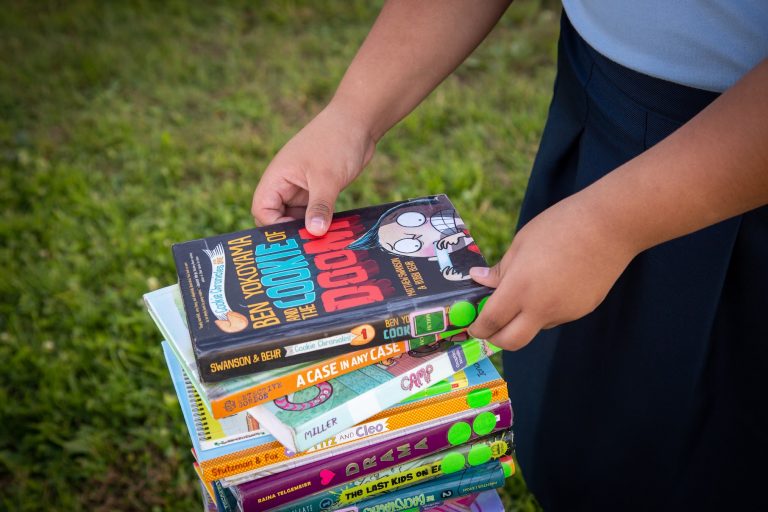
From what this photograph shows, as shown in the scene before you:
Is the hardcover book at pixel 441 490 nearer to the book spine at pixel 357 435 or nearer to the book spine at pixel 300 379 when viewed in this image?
the book spine at pixel 357 435

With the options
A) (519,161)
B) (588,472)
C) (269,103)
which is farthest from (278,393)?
(269,103)

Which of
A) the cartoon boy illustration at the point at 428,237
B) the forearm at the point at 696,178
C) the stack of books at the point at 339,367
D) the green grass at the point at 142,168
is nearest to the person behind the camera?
the forearm at the point at 696,178

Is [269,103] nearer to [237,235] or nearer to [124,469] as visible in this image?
[124,469]

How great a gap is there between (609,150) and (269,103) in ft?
7.42

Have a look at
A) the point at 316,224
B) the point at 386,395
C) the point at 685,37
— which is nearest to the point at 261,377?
the point at 386,395

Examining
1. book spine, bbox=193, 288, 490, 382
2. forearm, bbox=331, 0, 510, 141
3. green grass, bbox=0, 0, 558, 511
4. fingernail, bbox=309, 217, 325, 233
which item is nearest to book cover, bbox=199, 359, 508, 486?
book spine, bbox=193, 288, 490, 382

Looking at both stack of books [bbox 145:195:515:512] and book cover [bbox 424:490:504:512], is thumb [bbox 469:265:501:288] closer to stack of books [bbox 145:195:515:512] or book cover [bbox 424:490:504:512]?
stack of books [bbox 145:195:515:512]

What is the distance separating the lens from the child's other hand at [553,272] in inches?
36.0

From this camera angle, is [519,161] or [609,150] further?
[519,161]

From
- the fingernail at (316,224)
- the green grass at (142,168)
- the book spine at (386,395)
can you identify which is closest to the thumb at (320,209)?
the fingernail at (316,224)

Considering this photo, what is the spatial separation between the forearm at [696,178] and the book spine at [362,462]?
0.33 meters

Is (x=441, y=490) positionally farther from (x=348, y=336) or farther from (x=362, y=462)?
(x=348, y=336)

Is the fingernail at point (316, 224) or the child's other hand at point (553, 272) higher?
the fingernail at point (316, 224)

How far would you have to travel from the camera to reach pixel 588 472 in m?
1.46
